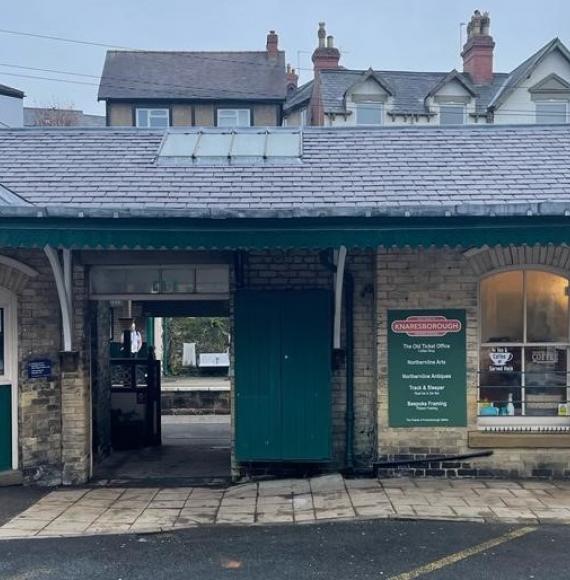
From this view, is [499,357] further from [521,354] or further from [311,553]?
[311,553]

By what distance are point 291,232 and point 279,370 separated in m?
2.14

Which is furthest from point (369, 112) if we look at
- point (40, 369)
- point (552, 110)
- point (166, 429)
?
point (40, 369)

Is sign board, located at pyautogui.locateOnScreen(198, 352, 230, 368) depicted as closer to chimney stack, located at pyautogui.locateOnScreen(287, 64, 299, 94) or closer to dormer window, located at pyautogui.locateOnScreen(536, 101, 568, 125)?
dormer window, located at pyautogui.locateOnScreen(536, 101, 568, 125)

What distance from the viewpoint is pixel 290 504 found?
7.93m

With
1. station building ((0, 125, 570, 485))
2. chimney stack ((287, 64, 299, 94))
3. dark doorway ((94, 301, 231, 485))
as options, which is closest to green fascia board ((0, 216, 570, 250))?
station building ((0, 125, 570, 485))

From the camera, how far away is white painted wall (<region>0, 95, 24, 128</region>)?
1147 inches

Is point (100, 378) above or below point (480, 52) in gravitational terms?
below

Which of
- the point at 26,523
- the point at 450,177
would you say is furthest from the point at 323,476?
the point at 450,177

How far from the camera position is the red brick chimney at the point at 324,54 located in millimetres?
32094

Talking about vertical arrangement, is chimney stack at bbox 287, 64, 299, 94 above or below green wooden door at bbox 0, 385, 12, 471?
above

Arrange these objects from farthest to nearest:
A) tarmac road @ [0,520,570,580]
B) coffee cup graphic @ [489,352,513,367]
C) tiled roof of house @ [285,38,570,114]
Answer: tiled roof of house @ [285,38,570,114], coffee cup graphic @ [489,352,513,367], tarmac road @ [0,520,570,580]

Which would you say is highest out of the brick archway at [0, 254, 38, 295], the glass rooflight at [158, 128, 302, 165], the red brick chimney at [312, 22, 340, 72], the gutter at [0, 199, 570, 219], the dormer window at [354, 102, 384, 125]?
the red brick chimney at [312, 22, 340, 72]

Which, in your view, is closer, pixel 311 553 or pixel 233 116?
pixel 311 553

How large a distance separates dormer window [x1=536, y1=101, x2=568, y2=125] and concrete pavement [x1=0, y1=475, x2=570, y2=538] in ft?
76.3
